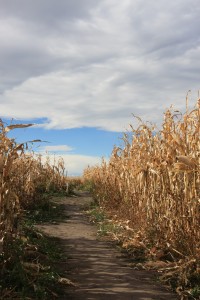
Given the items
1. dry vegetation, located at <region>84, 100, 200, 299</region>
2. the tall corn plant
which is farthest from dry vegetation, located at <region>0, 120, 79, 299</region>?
dry vegetation, located at <region>84, 100, 200, 299</region>

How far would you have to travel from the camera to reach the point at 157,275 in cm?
564

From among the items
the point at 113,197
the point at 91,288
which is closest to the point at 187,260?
the point at 91,288

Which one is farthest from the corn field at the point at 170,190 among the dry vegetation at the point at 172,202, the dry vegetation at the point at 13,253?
the dry vegetation at the point at 13,253

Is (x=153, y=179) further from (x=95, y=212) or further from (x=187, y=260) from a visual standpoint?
(x=95, y=212)

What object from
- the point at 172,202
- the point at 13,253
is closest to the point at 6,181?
the point at 13,253

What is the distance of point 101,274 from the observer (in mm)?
5508

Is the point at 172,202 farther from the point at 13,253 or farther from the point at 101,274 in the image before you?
the point at 13,253

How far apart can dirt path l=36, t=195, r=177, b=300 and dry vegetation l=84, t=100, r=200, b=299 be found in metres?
0.36

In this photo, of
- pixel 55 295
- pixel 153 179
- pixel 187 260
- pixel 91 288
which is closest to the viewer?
pixel 55 295

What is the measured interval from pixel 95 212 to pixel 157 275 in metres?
6.42

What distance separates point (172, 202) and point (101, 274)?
159cm

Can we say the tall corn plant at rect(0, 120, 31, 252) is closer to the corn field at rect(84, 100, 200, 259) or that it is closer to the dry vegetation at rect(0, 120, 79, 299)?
the dry vegetation at rect(0, 120, 79, 299)

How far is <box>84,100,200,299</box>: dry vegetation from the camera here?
5340 mm

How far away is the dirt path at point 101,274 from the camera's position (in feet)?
15.7
